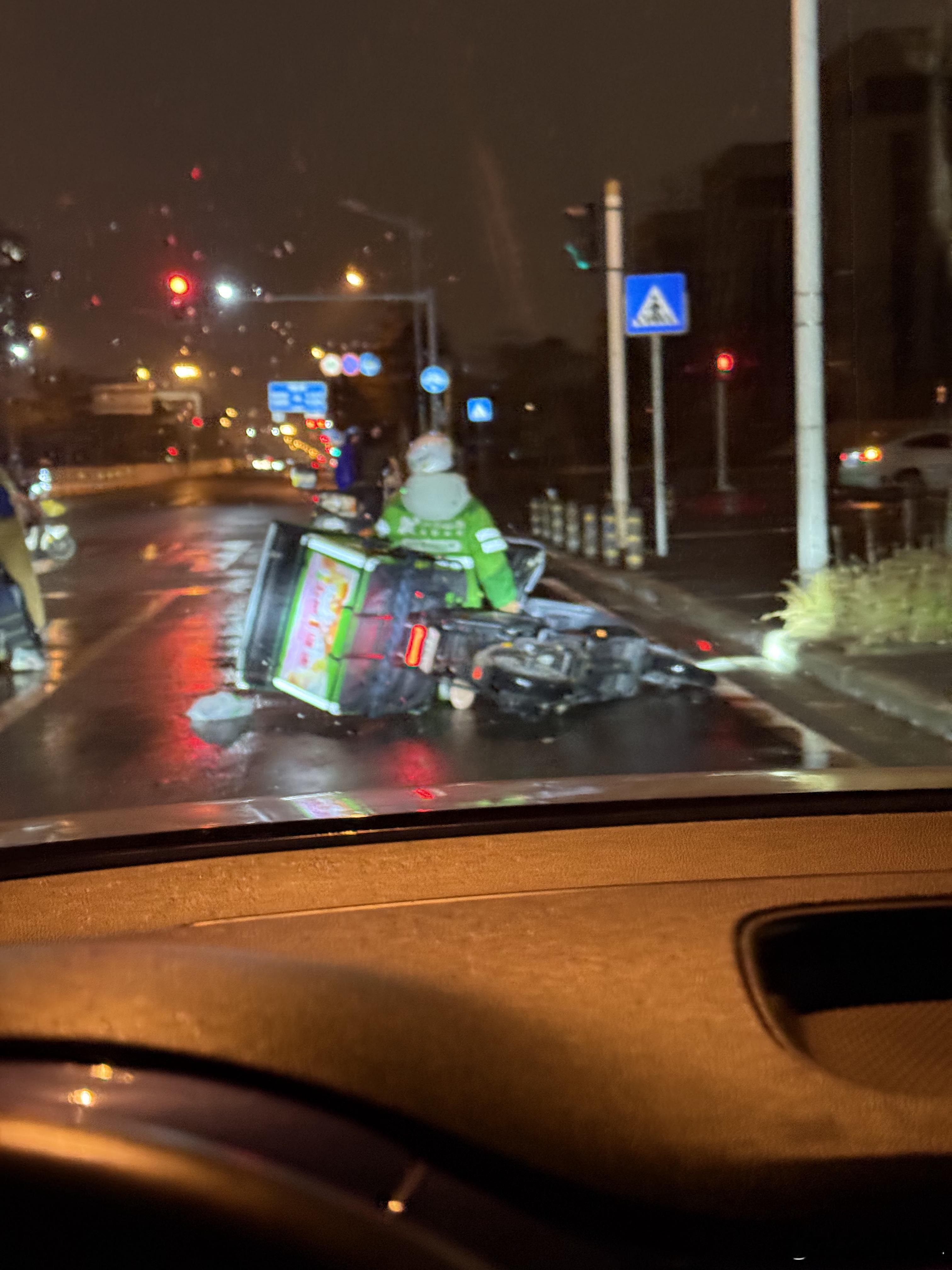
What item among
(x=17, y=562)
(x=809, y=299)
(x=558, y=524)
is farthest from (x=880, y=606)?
(x=558, y=524)

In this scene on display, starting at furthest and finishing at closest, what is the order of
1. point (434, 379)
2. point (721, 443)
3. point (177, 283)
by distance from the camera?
1. point (721, 443)
2. point (434, 379)
3. point (177, 283)

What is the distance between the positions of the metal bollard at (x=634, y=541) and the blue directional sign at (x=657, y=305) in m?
2.60

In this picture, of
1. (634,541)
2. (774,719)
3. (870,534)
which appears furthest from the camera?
(634,541)

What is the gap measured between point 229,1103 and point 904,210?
5673 cm

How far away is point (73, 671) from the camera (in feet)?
41.8

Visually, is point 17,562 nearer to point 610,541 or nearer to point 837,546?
point 837,546

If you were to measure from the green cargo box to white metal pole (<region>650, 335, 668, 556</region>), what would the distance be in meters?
12.3

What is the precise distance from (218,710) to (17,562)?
3.28 m

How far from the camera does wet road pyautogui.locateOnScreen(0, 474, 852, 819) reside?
27.1 feet

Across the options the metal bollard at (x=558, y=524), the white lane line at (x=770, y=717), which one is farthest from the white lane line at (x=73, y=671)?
the metal bollard at (x=558, y=524)

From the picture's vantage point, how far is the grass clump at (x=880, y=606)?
1202cm

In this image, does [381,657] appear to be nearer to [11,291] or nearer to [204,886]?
[204,886]

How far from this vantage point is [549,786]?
13.0 feet

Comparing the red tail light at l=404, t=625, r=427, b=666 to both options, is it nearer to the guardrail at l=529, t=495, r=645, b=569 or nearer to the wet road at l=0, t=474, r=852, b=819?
the wet road at l=0, t=474, r=852, b=819
